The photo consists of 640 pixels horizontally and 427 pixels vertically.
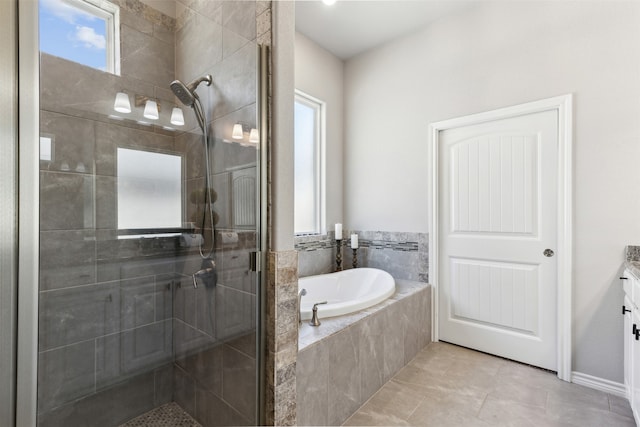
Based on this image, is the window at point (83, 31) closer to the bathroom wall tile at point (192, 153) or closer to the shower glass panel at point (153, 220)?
the shower glass panel at point (153, 220)

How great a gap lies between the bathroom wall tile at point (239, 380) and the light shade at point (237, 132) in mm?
991

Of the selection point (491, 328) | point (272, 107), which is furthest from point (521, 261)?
point (272, 107)

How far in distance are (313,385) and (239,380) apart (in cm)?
37

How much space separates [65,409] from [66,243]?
625 mm

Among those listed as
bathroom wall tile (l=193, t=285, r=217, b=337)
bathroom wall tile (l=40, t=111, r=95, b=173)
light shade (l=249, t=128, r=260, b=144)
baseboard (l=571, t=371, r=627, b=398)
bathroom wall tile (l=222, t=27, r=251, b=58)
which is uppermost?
bathroom wall tile (l=222, t=27, r=251, b=58)

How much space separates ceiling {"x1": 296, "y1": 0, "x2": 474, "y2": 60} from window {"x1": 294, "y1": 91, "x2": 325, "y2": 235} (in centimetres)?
62

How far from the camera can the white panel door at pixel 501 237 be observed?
2.25m

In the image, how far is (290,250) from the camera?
4.65 feet

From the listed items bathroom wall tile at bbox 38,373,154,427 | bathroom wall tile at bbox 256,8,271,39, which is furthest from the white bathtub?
bathroom wall tile at bbox 256,8,271,39

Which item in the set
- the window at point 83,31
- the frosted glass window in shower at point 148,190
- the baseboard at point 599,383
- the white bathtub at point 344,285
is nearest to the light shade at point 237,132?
the frosted glass window in shower at point 148,190

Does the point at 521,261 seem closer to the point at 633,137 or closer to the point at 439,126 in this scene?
the point at 633,137

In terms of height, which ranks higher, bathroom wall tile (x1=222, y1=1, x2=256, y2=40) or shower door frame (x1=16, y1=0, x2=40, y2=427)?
bathroom wall tile (x1=222, y1=1, x2=256, y2=40)

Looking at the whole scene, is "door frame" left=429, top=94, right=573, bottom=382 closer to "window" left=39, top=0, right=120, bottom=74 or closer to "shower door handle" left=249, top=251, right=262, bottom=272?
"shower door handle" left=249, top=251, right=262, bottom=272

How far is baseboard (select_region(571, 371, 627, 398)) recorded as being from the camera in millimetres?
1938
